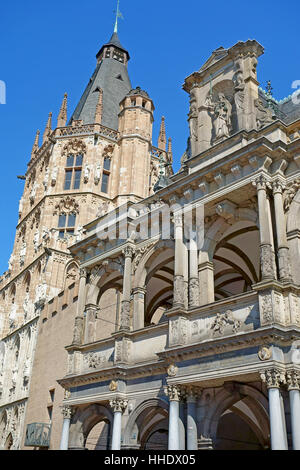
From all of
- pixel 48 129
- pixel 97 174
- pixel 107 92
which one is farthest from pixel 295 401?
pixel 107 92

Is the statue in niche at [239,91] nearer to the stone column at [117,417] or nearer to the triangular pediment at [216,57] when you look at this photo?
the triangular pediment at [216,57]

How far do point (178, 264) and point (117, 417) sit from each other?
18.2ft

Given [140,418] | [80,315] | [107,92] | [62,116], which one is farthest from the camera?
[107,92]

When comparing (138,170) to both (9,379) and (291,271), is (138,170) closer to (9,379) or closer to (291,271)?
(9,379)

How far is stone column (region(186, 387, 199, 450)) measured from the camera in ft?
48.2

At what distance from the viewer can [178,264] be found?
689 inches

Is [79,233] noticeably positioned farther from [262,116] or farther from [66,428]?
[262,116]

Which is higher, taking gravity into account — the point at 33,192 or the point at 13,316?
the point at 33,192

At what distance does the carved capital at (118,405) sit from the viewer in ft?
57.2

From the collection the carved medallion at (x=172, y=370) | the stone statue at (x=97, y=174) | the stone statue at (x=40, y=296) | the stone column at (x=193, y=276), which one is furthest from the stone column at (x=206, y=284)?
the stone statue at (x=97, y=174)

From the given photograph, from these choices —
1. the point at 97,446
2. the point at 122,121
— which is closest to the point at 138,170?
the point at 122,121

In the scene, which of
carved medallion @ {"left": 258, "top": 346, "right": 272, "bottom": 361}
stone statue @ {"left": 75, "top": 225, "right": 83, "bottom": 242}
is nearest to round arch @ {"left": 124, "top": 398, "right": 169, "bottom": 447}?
carved medallion @ {"left": 258, "top": 346, "right": 272, "bottom": 361}

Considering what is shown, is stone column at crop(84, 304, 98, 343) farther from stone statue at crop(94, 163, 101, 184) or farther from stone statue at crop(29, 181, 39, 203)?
stone statue at crop(29, 181, 39, 203)

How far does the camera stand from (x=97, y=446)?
2381cm
